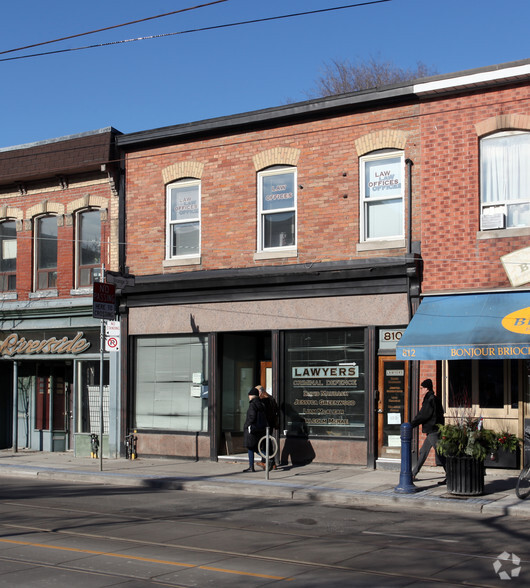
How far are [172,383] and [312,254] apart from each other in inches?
182

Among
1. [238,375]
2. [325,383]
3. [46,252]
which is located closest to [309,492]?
[325,383]

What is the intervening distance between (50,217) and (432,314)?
35.3 feet

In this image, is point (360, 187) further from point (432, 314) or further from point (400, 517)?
point (400, 517)

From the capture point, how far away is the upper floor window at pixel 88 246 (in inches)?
784

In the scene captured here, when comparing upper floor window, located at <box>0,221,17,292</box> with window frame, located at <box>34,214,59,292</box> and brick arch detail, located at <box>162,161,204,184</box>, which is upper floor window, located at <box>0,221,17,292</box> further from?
brick arch detail, located at <box>162,161,204,184</box>

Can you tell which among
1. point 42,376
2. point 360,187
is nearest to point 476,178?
point 360,187

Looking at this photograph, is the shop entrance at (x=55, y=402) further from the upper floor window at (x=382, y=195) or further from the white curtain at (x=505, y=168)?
the white curtain at (x=505, y=168)

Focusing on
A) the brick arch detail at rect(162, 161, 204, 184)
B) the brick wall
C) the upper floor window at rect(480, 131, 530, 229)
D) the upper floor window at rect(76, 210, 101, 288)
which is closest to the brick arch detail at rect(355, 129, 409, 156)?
the brick wall

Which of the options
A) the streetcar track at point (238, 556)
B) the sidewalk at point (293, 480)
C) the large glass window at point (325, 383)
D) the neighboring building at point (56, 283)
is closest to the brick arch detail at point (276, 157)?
the large glass window at point (325, 383)

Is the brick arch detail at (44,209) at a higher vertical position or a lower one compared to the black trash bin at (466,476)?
higher

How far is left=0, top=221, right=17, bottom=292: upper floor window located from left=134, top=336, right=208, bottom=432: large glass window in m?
4.75

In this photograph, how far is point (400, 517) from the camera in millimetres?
11258

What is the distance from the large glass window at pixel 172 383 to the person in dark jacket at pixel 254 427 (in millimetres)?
2257

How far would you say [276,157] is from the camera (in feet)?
56.7
